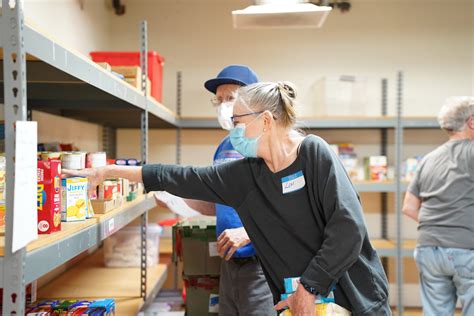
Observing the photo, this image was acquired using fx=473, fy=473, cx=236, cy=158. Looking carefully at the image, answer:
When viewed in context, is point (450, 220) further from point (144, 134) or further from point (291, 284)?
point (144, 134)

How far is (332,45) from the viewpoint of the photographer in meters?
4.58

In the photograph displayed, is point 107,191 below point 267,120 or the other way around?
below

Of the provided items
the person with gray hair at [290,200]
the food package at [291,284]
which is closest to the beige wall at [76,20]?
the person with gray hair at [290,200]

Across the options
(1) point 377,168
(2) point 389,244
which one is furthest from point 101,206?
(2) point 389,244

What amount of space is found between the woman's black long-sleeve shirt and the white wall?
112 inches

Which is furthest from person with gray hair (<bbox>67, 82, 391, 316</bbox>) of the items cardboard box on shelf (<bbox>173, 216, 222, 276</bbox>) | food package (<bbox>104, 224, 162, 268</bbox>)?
food package (<bbox>104, 224, 162, 268</bbox>)

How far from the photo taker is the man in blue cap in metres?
2.18

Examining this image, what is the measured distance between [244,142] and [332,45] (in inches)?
124

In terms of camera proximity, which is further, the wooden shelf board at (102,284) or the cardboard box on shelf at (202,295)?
the cardboard box on shelf at (202,295)

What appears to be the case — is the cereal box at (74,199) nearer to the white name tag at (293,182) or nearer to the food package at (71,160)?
the food package at (71,160)

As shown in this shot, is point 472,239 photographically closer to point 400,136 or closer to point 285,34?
point 400,136

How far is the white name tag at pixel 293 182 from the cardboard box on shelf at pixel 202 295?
47.0 inches

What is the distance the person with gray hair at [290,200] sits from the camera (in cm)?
153

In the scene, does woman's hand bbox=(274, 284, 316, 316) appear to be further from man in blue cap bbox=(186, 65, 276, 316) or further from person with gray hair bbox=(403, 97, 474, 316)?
person with gray hair bbox=(403, 97, 474, 316)
